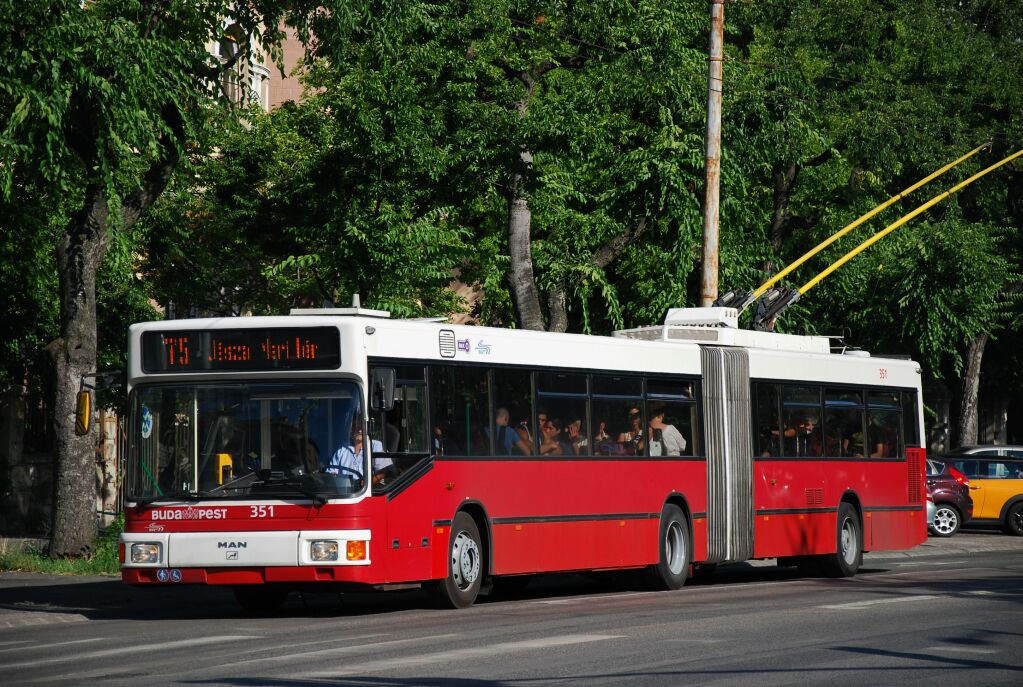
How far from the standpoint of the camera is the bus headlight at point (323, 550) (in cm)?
1509

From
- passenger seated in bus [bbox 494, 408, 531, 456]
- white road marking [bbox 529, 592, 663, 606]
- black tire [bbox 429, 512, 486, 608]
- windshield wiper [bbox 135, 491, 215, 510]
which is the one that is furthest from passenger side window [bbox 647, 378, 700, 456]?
windshield wiper [bbox 135, 491, 215, 510]

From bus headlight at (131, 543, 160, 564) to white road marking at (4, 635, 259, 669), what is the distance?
1736 mm

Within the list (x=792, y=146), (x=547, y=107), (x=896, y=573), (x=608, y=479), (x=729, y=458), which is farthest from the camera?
(x=792, y=146)

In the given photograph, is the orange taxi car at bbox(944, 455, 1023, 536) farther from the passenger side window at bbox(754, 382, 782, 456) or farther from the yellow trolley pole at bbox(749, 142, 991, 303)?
the passenger side window at bbox(754, 382, 782, 456)

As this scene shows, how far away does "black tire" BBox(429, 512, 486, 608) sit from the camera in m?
16.4

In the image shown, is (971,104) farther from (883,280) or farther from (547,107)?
(547,107)

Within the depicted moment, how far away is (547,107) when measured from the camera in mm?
27938

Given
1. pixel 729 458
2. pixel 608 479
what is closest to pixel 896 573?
pixel 729 458

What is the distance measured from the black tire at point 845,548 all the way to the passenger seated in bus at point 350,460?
9416 mm

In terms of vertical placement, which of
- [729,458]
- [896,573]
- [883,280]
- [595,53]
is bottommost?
[896,573]

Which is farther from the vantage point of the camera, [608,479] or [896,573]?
[896,573]

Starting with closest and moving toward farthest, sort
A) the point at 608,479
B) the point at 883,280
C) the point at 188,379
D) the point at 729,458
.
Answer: the point at 188,379 → the point at 608,479 → the point at 729,458 → the point at 883,280

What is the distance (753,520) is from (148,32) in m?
9.71

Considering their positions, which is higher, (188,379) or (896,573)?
(188,379)
